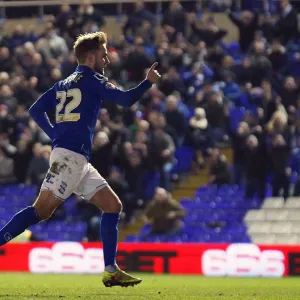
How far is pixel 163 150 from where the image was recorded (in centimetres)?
1930

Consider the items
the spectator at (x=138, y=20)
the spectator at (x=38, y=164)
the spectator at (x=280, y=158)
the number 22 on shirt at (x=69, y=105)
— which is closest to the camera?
the number 22 on shirt at (x=69, y=105)

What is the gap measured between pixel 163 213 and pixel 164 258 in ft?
6.83

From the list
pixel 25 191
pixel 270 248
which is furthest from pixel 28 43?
pixel 270 248

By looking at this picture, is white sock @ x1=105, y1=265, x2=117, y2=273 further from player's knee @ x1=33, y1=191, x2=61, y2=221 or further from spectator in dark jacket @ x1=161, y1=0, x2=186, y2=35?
spectator in dark jacket @ x1=161, y1=0, x2=186, y2=35

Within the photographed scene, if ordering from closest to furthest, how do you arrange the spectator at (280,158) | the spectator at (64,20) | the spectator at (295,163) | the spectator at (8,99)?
the spectator at (280,158)
the spectator at (295,163)
the spectator at (8,99)
the spectator at (64,20)

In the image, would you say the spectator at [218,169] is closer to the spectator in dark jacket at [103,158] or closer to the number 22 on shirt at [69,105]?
the spectator in dark jacket at [103,158]

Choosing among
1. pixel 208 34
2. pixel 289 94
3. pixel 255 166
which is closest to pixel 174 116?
pixel 255 166

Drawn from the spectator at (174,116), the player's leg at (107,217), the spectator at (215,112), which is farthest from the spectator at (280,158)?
the player's leg at (107,217)

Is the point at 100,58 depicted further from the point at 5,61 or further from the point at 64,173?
the point at 5,61

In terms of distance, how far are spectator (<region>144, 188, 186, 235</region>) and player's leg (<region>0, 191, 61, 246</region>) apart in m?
9.10

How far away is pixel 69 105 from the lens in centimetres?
960

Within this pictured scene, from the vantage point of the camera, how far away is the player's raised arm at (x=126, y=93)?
30.7 ft

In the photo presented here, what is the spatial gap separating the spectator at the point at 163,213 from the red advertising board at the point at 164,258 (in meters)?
1.83

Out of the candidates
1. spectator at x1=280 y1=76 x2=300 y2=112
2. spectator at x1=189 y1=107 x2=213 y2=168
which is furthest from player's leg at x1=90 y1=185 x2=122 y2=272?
spectator at x1=280 y1=76 x2=300 y2=112
